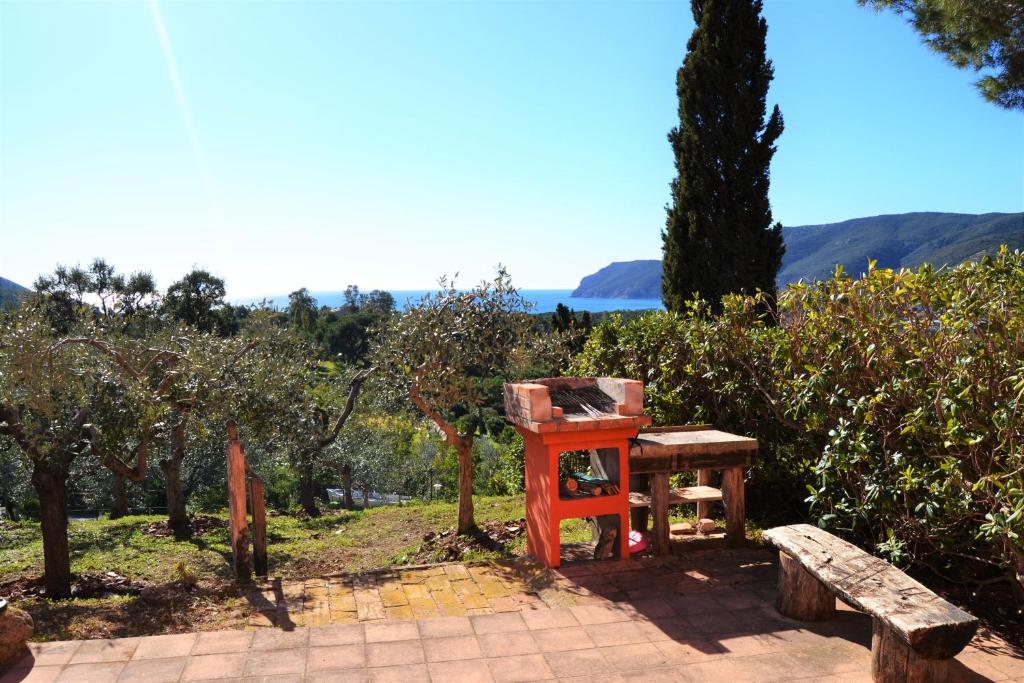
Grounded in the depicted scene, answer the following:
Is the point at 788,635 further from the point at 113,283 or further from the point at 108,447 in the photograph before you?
the point at 113,283

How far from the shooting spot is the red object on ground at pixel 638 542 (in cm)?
762

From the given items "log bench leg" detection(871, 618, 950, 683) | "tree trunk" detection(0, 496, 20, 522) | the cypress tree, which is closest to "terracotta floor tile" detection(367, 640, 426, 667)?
"log bench leg" detection(871, 618, 950, 683)

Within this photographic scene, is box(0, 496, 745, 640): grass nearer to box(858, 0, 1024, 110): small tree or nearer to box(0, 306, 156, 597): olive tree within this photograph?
box(0, 306, 156, 597): olive tree

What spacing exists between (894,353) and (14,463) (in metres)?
17.1

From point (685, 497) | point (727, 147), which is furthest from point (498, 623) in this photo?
point (727, 147)

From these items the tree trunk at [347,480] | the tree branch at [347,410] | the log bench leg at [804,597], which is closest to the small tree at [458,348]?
the log bench leg at [804,597]

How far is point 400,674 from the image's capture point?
16.5 ft

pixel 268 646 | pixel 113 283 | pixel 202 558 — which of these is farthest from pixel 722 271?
pixel 113 283

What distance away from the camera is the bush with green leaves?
16.9 ft

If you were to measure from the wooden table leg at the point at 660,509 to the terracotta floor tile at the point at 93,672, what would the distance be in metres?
4.99

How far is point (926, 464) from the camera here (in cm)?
577

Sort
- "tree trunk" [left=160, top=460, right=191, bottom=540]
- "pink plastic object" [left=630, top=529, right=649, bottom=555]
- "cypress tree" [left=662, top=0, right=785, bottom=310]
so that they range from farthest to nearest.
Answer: "cypress tree" [left=662, top=0, right=785, bottom=310] → "tree trunk" [left=160, top=460, right=191, bottom=540] → "pink plastic object" [left=630, top=529, right=649, bottom=555]

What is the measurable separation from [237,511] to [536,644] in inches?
146

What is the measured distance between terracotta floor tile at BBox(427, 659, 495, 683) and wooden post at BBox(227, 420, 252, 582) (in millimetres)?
3089
